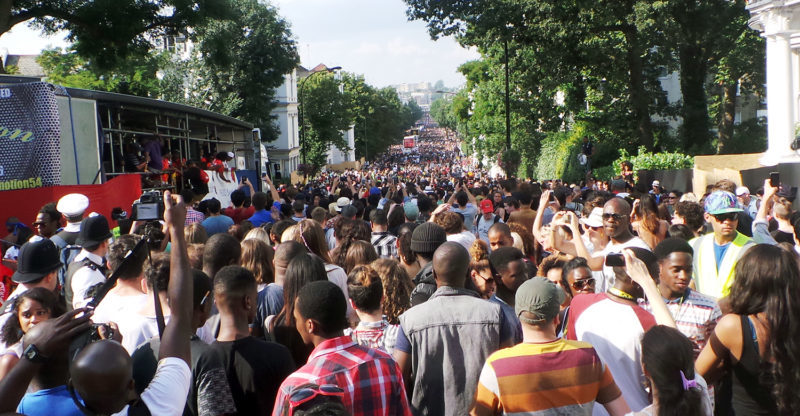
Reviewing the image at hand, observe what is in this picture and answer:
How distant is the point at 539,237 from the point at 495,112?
148ft

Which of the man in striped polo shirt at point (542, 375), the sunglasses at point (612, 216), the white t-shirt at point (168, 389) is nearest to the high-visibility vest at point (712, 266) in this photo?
the sunglasses at point (612, 216)

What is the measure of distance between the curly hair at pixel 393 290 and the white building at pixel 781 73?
63.2ft

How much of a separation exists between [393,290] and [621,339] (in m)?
1.72

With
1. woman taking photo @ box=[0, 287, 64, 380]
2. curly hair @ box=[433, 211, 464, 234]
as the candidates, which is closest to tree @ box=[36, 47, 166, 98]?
curly hair @ box=[433, 211, 464, 234]

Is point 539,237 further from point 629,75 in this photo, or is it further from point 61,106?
point 629,75

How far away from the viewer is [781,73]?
2248 centimetres

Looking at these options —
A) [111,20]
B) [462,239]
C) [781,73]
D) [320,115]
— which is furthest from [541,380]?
[320,115]

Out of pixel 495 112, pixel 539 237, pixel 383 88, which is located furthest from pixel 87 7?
pixel 383 88

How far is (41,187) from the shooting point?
33.7 ft

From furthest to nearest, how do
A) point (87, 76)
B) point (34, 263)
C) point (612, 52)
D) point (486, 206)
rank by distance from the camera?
1. point (87, 76)
2. point (612, 52)
3. point (486, 206)
4. point (34, 263)

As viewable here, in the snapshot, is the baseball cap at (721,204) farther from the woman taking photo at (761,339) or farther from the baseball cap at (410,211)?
the baseball cap at (410,211)

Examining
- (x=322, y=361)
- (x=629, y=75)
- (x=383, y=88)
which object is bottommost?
(x=322, y=361)

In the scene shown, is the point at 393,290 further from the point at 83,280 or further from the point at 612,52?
the point at 612,52

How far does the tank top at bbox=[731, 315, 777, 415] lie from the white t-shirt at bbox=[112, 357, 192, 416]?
247 cm
